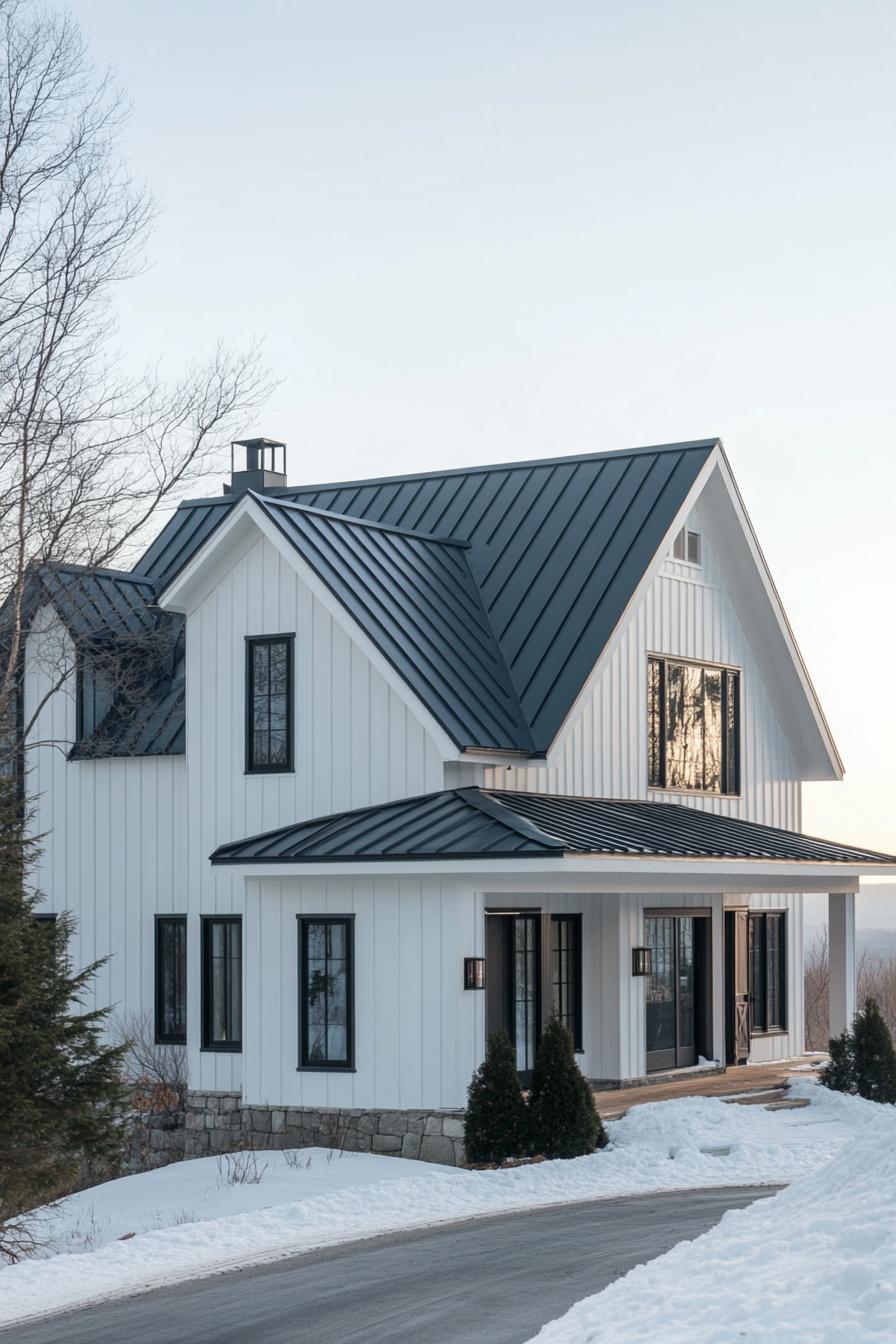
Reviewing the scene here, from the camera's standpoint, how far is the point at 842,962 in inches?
1020

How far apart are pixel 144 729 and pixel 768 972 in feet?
32.8

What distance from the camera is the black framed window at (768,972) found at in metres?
27.8

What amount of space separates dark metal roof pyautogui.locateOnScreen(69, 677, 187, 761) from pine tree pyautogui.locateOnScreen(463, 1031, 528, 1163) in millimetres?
7119

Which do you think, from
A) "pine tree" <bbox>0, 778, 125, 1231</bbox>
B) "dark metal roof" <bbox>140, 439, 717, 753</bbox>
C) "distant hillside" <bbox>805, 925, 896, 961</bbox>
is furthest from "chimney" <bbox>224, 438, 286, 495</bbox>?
"distant hillside" <bbox>805, 925, 896, 961</bbox>

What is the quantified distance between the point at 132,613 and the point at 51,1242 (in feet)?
36.8

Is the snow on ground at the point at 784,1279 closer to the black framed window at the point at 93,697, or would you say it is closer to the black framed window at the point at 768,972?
the black framed window at the point at 93,697

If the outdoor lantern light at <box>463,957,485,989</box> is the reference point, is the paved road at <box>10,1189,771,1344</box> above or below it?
below

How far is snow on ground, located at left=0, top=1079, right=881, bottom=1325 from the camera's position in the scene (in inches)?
525

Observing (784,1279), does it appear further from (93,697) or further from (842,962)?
(93,697)

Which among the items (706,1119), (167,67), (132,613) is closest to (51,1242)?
(706,1119)

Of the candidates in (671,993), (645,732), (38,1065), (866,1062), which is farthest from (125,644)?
(38,1065)

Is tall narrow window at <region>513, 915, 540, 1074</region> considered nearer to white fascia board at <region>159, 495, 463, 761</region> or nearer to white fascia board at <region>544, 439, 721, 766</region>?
white fascia board at <region>544, 439, 721, 766</region>

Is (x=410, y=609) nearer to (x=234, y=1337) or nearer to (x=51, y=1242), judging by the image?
(x=51, y=1242)

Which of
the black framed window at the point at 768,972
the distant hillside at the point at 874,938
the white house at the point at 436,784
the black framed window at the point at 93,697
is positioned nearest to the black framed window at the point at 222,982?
the white house at the point at 436,784
